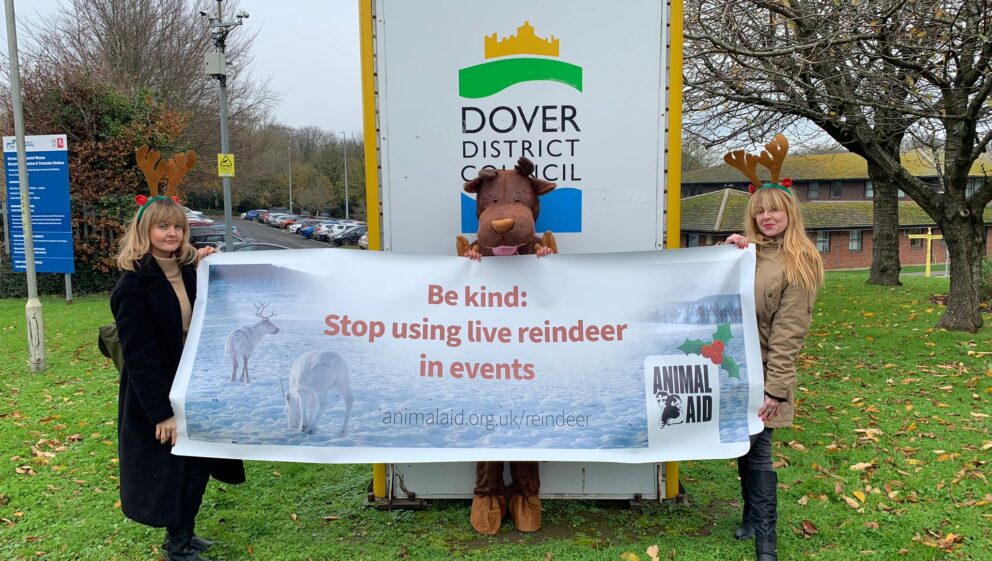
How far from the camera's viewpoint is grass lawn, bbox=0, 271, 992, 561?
145 inches

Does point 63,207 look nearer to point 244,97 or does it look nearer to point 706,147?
point 706,147

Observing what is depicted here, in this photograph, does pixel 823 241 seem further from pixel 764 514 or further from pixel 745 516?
pixel 764 514

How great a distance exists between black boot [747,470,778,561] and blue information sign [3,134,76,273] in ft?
33.4

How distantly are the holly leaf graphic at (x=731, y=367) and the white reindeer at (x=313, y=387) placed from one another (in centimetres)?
191

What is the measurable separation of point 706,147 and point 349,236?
1249 inches

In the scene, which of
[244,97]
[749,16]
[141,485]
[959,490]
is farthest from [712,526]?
Answer: [244,97]

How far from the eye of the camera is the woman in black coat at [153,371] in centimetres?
315

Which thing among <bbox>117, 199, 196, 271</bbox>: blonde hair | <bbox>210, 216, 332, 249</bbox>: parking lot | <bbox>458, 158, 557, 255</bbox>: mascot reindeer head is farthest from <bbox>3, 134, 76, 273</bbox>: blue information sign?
<bbox>210, 216, 332, 249</bbox>: parking lot

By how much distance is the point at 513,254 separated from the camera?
353 cm

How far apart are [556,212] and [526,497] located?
1639 mm

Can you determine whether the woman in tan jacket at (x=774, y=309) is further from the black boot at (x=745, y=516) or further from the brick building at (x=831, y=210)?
the brick building at (x=831, y=210)

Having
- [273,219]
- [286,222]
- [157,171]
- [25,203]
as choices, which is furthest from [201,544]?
[273,219]

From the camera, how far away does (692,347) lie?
11.3 ft

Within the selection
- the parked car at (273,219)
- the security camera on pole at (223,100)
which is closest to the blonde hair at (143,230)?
the security camera on pole at (223,100)
